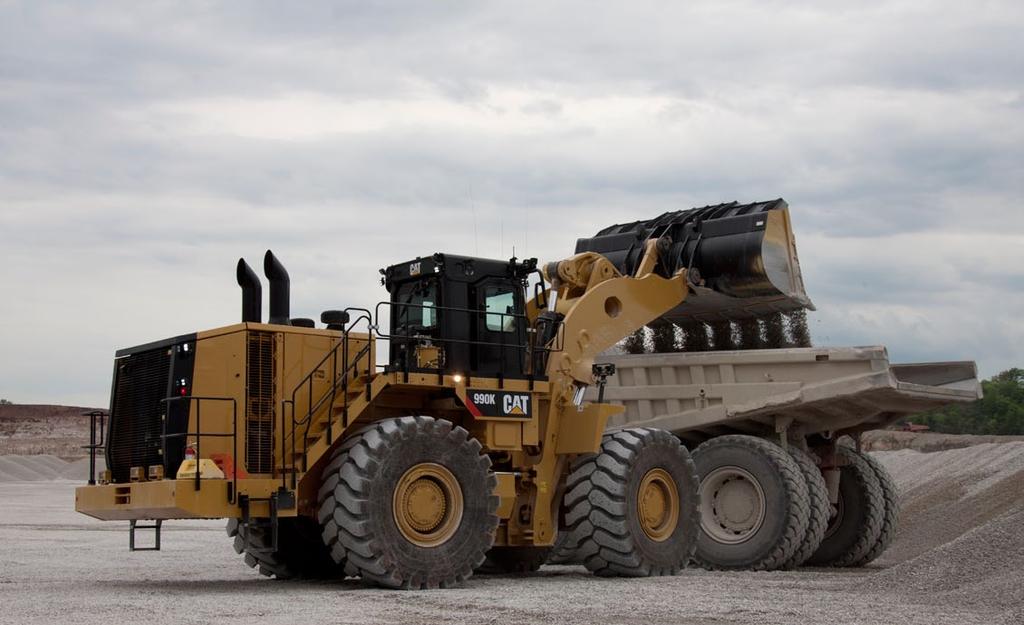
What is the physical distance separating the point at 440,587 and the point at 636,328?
5.07 meters

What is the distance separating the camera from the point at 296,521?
45.2 feet

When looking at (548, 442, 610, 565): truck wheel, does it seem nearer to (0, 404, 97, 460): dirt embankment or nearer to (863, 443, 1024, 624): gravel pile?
(863, 443, 1024, 624): gravel pile

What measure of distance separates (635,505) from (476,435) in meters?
1.91

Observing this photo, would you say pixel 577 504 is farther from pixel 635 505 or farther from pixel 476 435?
pixel 476 435

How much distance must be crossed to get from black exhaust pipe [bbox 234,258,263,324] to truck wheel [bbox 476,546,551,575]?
415cm

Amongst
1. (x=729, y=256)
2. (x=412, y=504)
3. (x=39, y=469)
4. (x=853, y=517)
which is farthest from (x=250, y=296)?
(x=39, y=469)

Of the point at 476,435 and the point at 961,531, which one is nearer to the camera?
the point at 476,435

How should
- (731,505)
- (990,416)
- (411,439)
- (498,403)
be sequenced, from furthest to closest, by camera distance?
1. (990,416)
2. (731,505)
3. (498,403)
4. (411,439)

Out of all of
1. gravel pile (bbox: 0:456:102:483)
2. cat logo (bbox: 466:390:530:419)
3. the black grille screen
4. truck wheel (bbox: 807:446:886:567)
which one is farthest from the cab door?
gravel pile (bbox: 0:456:102:483)

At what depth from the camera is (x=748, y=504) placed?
16484mm

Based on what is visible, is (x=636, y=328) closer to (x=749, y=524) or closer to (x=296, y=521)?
(x=749, y=524)

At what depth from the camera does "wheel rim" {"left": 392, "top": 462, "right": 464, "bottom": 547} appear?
40.7 ft

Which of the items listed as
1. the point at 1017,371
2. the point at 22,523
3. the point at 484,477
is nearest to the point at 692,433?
the point at 484,477

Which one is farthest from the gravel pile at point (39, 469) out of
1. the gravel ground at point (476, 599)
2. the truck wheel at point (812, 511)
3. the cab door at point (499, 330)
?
the cab door at point (499, 330)
